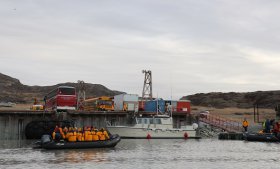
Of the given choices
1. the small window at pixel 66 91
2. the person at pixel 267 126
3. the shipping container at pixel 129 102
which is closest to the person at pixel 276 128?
the person at pixel 267 126

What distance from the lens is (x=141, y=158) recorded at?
39469 mm

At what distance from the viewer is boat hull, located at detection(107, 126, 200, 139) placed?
60.7 metres

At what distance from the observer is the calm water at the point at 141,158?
3497 centimetres

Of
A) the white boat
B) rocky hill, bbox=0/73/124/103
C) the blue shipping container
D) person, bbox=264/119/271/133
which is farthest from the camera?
rocky hill, bbox=0/73/124/103

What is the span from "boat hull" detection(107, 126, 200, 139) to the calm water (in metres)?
11.3

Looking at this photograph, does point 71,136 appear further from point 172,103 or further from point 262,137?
point 172,103

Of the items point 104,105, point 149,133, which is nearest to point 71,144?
point 149,133

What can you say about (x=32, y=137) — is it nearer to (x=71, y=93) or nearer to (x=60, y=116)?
(x=60, y=116)

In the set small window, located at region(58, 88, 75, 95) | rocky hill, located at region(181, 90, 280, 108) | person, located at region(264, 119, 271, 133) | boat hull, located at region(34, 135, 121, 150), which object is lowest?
boat hull, located at region(34, 135, 121, 150)

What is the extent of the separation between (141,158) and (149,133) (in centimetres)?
2240

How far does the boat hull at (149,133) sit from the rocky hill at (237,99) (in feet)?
243

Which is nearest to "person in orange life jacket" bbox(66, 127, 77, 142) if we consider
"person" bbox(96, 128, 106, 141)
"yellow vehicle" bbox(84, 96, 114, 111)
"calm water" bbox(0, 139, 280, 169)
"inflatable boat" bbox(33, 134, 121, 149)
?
"inflatable boat" bbox(33, 134, 121, 149)

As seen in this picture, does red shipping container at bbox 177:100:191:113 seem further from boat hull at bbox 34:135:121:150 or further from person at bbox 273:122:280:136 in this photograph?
boat hull at bbox 34:135:121:150

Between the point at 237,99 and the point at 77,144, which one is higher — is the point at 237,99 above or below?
above
